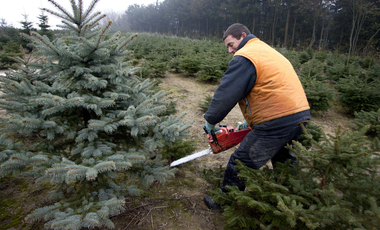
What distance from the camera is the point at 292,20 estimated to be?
2614 centimetres

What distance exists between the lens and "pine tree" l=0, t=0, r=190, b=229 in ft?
5.39

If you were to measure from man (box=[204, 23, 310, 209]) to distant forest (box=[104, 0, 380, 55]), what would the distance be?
10.9 metres

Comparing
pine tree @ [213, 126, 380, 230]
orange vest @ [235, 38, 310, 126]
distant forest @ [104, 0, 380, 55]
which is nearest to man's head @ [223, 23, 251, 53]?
orange vest @ [235, 38, 310, 126]

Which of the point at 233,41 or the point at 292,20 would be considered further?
the point at 292,20

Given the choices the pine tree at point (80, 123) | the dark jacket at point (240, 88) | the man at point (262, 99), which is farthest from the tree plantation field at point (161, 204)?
the dark jacket at point (240, 88)

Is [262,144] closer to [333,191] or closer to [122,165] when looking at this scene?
[333,191]

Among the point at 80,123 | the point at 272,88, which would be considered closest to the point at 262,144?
the point at 272,88

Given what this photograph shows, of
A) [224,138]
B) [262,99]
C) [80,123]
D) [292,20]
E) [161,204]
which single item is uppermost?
[292,20]

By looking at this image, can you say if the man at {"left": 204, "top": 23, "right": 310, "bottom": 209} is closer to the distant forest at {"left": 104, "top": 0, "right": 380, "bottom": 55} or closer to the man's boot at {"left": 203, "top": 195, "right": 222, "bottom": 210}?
the man's boot at {"left": 203, "top": 195, "right": 222, "bottom": 210}

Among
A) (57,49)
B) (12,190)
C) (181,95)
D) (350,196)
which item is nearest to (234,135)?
(350,196)

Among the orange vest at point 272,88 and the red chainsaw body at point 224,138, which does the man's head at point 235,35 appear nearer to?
the orange vest at point 272,88

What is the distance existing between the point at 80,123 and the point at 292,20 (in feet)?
101

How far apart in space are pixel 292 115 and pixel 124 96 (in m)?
1.75

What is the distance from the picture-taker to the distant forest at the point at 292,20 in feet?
57.6
